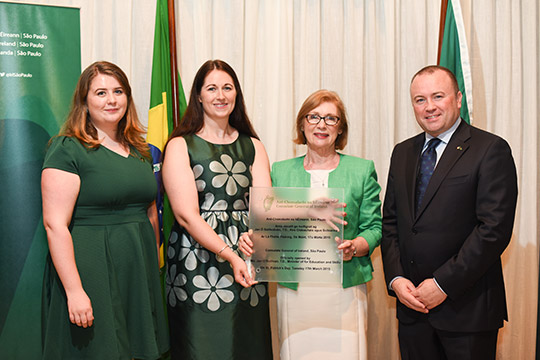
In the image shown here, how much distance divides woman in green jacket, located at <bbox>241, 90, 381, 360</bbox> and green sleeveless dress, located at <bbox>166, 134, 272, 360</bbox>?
18cm

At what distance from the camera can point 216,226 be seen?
83.2 inches

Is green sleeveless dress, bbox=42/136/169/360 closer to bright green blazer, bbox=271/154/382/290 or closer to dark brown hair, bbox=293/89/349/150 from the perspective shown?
bright green blazer, bbox=271/154/382/290

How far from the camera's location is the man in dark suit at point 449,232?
1.90 metres

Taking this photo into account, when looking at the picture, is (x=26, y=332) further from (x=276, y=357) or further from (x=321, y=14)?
(x=321, y=14)

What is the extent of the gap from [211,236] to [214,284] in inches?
9.6

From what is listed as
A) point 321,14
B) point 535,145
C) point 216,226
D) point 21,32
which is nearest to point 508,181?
point 216,226

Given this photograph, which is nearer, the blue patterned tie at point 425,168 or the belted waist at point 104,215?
the belted waist at point 104,215

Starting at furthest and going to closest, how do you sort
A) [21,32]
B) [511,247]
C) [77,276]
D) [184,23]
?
[511,247] < [184,23] < [21,32] < [77,276]

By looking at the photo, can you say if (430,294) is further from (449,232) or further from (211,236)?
(211,236)

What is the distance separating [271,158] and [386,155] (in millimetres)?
829

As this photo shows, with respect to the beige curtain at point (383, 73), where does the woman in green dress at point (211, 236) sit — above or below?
below

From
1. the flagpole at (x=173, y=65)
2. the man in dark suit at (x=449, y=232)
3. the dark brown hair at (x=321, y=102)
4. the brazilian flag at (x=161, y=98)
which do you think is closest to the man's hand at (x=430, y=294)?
the man in dark suit at (x=449, y=232)

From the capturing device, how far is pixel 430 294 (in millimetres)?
1954

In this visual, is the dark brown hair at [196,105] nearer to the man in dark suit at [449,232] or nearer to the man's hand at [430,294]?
the man in dark suit at [449,232]
